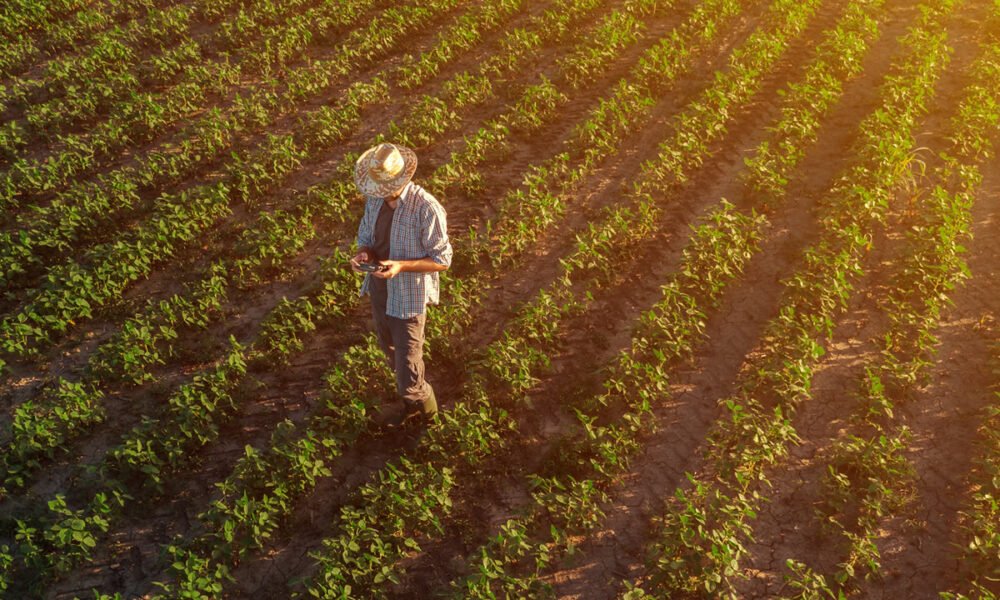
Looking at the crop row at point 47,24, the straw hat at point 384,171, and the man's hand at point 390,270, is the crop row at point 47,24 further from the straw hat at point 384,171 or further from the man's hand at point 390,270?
the man's hand at point 390,270

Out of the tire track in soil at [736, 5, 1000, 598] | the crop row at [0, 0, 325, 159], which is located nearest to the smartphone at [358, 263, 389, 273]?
the tire track in soil at [736, 5, 1000, 598]

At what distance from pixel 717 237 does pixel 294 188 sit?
19.3ft

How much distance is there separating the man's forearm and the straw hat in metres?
0.54

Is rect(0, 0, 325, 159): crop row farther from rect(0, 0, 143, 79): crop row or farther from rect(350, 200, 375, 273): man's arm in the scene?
rect(350, 200, 375, 273): man's arm

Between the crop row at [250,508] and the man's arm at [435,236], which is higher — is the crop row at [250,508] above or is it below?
below

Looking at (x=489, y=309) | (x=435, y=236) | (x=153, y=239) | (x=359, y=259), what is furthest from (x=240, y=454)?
(x=153, y=239)

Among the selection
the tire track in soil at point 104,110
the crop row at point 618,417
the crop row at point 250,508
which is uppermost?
the tire track in soil at point 104,110

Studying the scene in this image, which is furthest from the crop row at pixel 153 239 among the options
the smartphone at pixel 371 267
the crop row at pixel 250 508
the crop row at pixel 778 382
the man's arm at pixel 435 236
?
the crop row at pixel 778 382

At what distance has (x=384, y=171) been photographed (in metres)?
4.65

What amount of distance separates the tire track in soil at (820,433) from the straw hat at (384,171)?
13.2 ft

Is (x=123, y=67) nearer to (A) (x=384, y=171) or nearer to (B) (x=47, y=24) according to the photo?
(B) (x=47, y=24)

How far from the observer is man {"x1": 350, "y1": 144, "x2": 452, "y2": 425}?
470cm

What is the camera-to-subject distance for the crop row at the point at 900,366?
16.7 feet

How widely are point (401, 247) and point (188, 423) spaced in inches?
106
